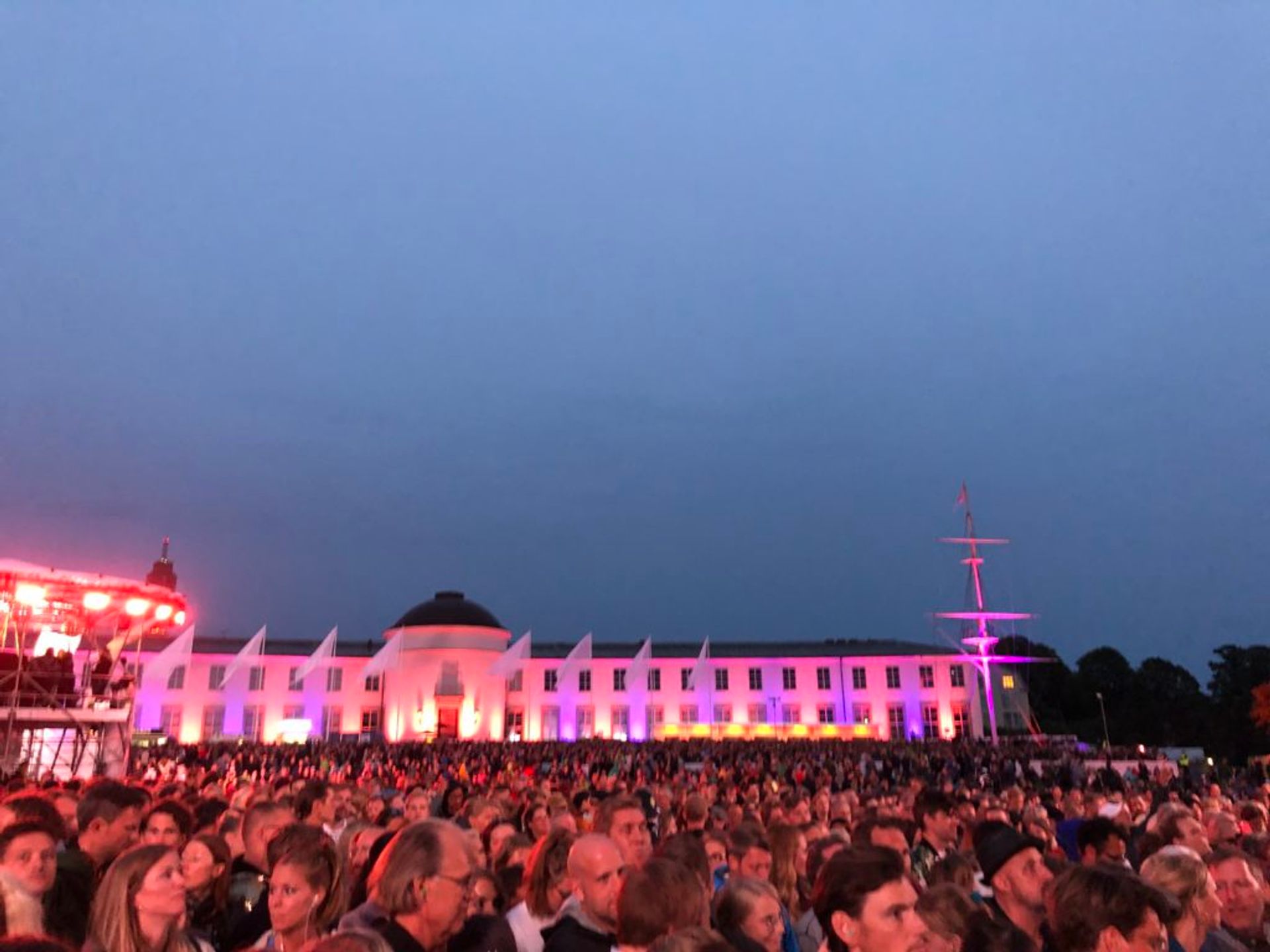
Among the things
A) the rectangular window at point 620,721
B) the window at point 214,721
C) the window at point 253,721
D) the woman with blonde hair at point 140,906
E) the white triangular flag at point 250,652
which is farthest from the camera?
the rectangular window at point 620,721

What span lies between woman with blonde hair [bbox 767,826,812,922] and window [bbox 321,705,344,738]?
66300mm

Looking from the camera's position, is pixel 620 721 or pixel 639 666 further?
pixel 620 721

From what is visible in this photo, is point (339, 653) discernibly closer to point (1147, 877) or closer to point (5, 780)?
point (5, 780)

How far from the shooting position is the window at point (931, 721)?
6975cm

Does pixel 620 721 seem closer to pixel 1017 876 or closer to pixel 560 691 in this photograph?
pixel 560 691

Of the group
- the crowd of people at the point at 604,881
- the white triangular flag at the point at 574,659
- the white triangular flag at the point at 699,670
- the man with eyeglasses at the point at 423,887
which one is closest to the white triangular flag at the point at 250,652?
the white triangular flag at the point at 574,659

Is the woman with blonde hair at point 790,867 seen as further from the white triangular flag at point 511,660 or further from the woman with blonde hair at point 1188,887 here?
the white triangular flag at point 511,660

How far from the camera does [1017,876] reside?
5.19m

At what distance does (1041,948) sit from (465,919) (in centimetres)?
299

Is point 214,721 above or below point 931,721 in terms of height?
above

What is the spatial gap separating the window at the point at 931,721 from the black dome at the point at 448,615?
34.7 m

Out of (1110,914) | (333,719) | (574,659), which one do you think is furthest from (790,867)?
(333,719)

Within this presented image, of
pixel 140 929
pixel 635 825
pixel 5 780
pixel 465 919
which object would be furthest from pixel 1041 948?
pixel 5 780

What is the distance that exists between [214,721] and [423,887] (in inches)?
2777
